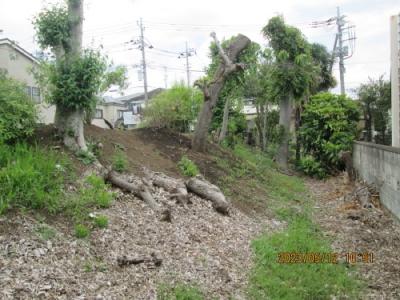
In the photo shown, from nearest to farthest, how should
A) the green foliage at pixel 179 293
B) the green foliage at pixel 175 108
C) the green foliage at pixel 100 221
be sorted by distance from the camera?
the green foliage at pixel 179 293 → the green foliage at pixel 100 221 → the green foliage at pixel 175 108

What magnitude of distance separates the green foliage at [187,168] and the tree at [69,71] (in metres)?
1.84

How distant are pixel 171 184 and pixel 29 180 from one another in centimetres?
225

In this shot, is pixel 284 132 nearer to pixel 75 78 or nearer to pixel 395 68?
pixel 395 68

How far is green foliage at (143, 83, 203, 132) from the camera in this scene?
9055 mm

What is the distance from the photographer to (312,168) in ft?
36.0

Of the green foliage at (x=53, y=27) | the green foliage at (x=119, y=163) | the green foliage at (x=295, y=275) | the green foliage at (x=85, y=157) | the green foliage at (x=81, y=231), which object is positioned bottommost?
the green foliage at (x=295, y=275)

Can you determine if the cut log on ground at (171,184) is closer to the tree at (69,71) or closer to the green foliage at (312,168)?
the tree at (69,71)

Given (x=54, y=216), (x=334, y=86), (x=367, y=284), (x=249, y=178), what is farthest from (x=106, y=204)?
(x=334, y=86)

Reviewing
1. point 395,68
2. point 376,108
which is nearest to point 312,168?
point 376,108

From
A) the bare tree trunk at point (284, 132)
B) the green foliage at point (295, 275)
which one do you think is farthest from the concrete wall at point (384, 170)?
the bare tree trunk at point (284, 132)

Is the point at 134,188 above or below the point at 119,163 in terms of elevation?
below

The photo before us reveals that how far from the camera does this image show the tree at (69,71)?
473cm

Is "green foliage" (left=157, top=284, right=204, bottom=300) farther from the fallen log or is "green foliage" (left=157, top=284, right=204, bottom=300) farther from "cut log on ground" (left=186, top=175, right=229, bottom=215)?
"cut log on ground" (left=186, top=175, right=229, bottom=215)

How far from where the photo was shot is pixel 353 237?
492 cm
